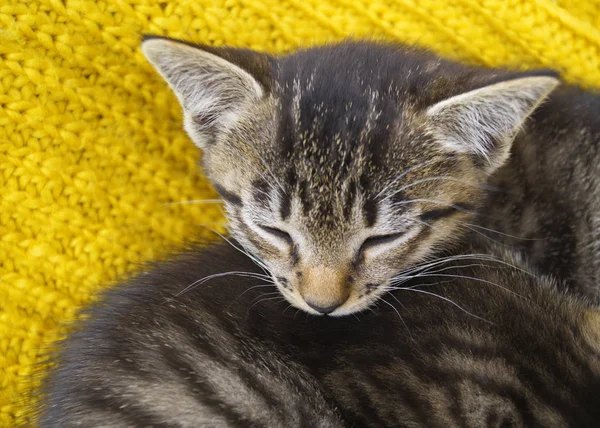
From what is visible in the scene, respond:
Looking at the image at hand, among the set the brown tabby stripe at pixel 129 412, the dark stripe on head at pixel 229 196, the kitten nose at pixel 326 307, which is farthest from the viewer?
the dark stripe on head at pixel 229 196

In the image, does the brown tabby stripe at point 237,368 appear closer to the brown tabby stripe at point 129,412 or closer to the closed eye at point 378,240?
the brown tabby stripe at point 129,412

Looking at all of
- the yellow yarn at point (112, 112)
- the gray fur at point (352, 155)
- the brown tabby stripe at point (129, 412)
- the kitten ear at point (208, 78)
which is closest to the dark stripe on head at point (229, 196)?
the gray fur at point (352, 155)

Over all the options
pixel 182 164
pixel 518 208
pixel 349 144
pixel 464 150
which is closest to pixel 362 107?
pixel 349 144

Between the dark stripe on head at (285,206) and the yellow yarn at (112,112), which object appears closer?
the dark stripe on head at (285,206)

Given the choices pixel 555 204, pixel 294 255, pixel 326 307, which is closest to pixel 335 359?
pixel 326 307

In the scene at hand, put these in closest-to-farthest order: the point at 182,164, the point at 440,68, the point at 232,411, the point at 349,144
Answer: the point at 232,411, the point at 349,144, the point at 440,68, the point at 182,164

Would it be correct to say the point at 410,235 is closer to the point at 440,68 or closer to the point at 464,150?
the point at 464,150

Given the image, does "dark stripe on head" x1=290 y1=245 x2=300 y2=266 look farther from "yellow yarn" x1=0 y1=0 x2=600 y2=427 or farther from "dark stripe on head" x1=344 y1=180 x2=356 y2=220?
"yellow yarn" x1=0 y1=0 x2=600 y2=427
